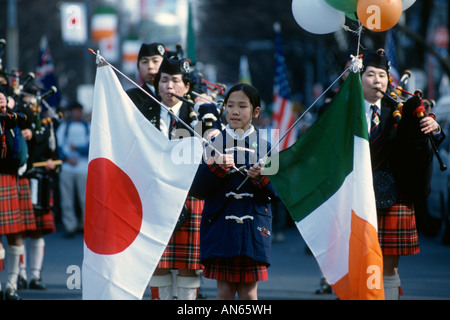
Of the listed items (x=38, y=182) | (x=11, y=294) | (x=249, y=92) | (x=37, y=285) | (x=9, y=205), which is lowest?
(x=37, y=285)

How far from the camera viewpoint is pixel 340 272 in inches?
202

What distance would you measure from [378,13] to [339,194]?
Answer: 1538mm

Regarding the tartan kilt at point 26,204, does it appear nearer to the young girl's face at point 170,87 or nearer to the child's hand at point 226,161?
the young girl's face at point 170,87

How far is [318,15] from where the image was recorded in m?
6.55

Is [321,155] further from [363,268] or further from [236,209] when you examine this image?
[363,268]

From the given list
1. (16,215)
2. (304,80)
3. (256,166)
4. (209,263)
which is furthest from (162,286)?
(304,80)

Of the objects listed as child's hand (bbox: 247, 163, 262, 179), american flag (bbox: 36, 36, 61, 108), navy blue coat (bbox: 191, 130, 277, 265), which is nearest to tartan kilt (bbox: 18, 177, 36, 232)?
american flag (bbox: 36, 36, 61, 108)

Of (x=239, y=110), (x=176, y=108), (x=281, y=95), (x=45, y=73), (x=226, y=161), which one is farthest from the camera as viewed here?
(x=281, y=95)

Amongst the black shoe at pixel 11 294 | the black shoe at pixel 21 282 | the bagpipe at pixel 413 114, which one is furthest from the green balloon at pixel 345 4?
the black shoe at pixel 21 282

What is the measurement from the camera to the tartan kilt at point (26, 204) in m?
8.53

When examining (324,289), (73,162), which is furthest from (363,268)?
(73,162)

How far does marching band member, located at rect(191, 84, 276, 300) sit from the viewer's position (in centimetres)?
538

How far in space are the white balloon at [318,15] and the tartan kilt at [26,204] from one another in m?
3.50

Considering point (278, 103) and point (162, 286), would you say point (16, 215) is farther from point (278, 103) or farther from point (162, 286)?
point (278, 103)
